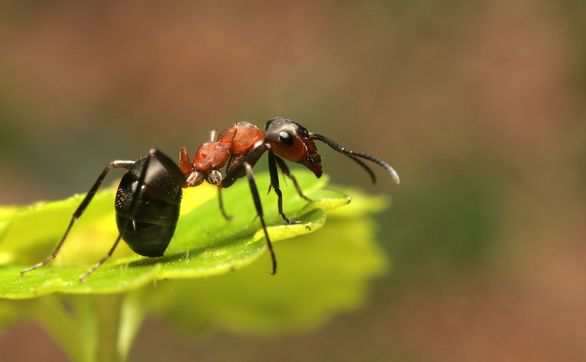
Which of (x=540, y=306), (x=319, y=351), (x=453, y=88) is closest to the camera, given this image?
(x=319, y=351)

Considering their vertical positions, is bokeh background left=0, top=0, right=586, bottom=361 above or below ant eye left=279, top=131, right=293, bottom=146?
below

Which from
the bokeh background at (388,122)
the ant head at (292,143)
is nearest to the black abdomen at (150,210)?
the ant head at (292,143)

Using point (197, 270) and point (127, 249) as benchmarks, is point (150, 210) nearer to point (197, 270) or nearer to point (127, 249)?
point (127, 249)

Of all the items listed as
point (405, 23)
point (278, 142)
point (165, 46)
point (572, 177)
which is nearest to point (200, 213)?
point (278, 142)

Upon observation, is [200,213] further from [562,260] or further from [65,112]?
[65,112]

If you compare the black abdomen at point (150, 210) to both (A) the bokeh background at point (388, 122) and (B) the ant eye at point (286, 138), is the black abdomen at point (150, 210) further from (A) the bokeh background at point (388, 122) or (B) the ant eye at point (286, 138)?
(A) the bokeh background at point (388, 122)

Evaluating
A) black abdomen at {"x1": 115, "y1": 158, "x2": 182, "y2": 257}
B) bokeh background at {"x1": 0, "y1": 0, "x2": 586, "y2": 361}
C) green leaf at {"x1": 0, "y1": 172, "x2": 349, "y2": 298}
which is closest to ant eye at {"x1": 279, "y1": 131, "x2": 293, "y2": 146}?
green leaf at {"x1": 0, "y1": 172, "x2": 349, "y2": 298}

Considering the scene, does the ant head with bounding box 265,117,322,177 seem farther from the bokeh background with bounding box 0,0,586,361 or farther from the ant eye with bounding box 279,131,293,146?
the bokeh background with bounding box 0,0,586,361
